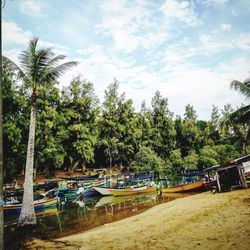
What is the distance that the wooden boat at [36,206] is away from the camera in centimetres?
1616

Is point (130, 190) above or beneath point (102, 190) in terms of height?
beneath

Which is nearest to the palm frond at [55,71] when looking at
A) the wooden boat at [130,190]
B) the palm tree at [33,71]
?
the palm tree at [33,71]

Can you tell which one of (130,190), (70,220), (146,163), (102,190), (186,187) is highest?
(146,163)

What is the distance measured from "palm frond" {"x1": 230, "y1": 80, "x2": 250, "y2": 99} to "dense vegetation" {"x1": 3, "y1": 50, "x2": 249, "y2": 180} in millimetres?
13908

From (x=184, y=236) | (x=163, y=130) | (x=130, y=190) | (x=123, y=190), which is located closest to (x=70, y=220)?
(x=123, y=190)

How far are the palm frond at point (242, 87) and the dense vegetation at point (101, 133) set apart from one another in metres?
13.9

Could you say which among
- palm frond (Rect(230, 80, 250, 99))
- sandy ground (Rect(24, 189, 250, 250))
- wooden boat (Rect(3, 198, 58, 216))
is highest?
palm frond (Rect(230, 80, 250, 99))

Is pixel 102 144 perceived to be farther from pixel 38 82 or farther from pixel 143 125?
pixel 38 82

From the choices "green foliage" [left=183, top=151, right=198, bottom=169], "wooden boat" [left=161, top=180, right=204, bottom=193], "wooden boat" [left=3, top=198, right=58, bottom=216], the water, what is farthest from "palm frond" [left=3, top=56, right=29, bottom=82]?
"green foliage" [left=183, top=151, right=198, bottom=169]

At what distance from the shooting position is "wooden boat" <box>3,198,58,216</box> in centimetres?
1616

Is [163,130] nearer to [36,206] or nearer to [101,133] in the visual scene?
[101,133]

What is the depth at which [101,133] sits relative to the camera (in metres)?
44.6

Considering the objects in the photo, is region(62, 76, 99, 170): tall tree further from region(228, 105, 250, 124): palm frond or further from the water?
region(228, 105, 250, 124): palm frond

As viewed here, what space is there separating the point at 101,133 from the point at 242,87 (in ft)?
106
